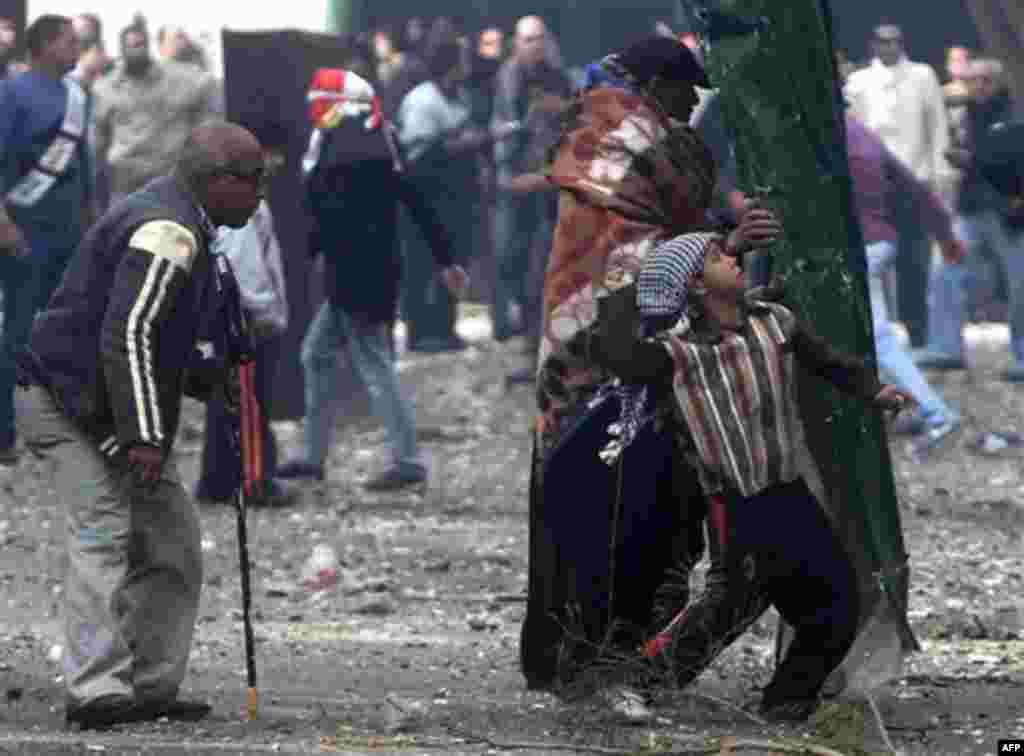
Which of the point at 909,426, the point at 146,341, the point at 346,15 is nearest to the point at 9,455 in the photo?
the point at 909,426

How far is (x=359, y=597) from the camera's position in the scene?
11578 mm

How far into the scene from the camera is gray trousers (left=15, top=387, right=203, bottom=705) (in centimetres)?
850

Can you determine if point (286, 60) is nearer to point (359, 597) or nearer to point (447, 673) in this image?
point (359, 597)

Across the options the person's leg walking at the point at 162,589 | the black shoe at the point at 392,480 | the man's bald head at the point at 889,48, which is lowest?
the black shoe at the point at 392,480

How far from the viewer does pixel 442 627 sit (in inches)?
430

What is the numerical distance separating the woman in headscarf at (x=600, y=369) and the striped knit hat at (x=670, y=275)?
219mm

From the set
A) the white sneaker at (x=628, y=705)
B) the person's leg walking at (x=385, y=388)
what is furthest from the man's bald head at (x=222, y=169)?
the person's leg walking at (x=385, y=388)

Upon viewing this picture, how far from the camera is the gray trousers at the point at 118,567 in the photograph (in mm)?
8500

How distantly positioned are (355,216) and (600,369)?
5.95 metres

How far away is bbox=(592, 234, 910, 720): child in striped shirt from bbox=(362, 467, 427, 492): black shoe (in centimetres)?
635

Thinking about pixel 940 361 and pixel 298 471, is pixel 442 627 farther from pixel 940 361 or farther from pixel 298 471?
pixel 940 361

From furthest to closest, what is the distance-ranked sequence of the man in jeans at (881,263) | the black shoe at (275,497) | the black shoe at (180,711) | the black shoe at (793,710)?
1. the man in jeans at (881,263)
2. the black shoe at (275,497)
3. the black shoe at (180,711)
4. the black shoe at (793,710)

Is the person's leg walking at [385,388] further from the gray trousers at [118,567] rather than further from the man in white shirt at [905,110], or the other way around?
the man in white shirt at [905,110]

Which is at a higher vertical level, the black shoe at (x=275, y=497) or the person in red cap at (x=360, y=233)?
the person in red cap at (x=360, y=233)
